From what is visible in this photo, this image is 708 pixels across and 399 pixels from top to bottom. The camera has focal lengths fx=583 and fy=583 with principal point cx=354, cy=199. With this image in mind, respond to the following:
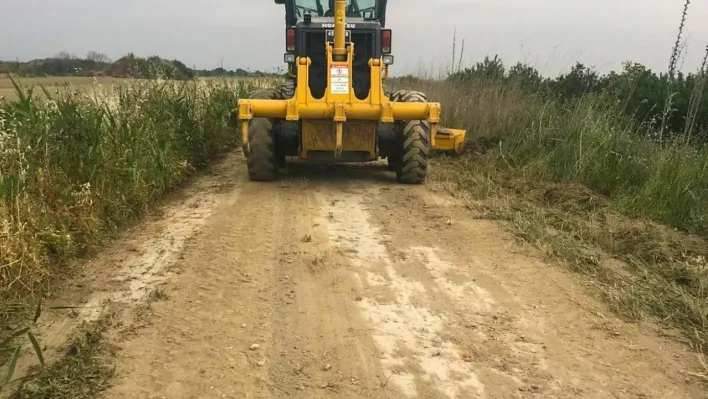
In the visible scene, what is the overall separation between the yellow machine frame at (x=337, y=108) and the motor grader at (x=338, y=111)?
11mm

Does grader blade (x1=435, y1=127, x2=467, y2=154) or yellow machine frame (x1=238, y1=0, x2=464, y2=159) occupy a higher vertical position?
yellow machine frame (x1=238, y1=0, x2=464, y2=159)

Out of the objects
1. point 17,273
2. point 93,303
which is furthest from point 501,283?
point 17,273

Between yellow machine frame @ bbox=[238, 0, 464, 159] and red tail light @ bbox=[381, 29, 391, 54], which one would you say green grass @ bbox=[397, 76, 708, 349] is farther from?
red tail light @ bbox=[381, 29, 391, 54]

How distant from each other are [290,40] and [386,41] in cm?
130

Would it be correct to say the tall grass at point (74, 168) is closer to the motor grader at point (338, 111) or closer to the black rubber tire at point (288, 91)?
the motor grader at point (338, 111)

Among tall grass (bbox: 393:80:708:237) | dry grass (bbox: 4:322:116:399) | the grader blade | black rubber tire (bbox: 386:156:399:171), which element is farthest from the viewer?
the grader blade

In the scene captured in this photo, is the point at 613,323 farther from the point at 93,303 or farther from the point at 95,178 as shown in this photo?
the point at 95,178

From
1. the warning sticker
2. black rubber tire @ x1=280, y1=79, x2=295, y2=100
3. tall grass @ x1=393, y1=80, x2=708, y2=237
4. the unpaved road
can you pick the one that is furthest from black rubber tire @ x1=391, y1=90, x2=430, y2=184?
the unpaved road

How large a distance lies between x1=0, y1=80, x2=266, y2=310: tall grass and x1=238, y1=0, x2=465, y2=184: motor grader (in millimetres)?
1166

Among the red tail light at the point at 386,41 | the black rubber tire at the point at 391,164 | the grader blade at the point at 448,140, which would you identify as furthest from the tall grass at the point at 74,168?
the grader blade at the point at 448,140

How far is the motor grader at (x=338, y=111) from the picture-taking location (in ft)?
22.2

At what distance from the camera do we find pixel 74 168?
5219 mm

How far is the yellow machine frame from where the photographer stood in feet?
22.0

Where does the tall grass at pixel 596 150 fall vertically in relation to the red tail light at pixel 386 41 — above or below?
below
